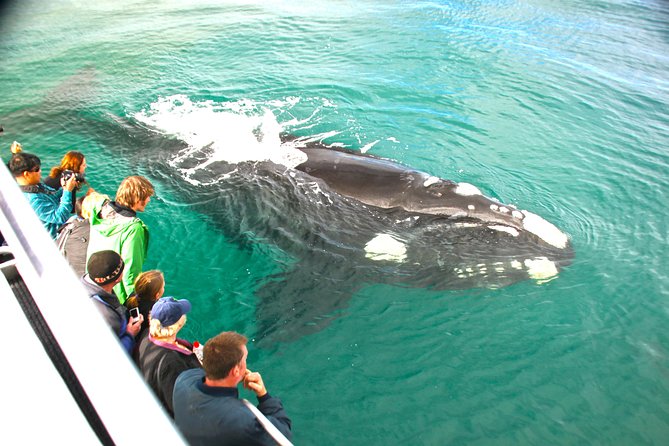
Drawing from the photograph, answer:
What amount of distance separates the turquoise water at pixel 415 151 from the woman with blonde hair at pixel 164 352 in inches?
71.4

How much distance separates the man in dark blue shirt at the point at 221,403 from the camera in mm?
2967

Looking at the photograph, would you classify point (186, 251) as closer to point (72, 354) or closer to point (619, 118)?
point (72, 354)

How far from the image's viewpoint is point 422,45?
16.6 m

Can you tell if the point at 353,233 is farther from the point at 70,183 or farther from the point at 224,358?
the point at 224,358

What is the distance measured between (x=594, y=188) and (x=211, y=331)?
804 cm

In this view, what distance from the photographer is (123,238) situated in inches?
192

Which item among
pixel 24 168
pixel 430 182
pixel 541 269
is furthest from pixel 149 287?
pixel 541 269

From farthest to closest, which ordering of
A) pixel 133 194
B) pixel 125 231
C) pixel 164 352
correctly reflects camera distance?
1. pixel 133 194
2. pixel 125 231
3. pixel 164 352

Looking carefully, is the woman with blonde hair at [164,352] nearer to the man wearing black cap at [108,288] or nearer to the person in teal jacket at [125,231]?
the man wearing black cap at [108,288]

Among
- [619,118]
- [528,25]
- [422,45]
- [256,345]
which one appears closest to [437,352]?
[256,345]

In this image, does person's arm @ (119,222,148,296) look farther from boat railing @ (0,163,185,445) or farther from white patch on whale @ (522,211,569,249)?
white patch on whale @ (522,211,569,249)

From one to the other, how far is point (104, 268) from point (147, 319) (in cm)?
66

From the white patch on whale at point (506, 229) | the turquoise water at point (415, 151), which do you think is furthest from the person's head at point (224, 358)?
the white patch on whale at point (506, 229)

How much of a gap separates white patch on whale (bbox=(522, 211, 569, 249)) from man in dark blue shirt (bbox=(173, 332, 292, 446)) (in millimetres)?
4995
